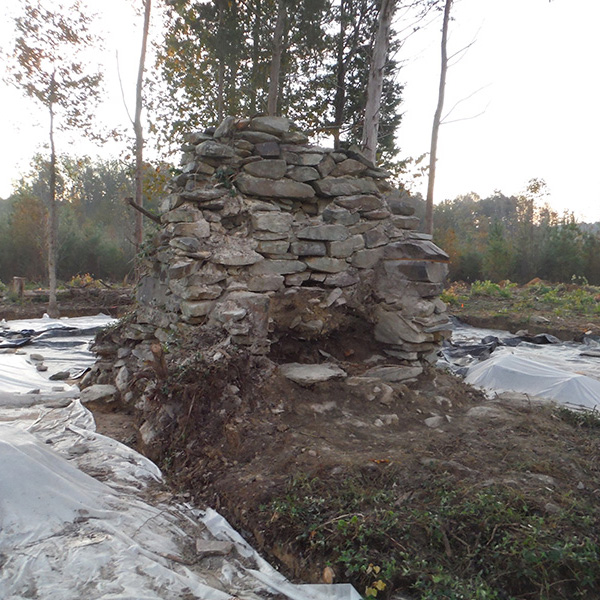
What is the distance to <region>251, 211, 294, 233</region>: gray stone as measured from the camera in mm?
3861

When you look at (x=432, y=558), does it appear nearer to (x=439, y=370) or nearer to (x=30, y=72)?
(x=439, y=370)

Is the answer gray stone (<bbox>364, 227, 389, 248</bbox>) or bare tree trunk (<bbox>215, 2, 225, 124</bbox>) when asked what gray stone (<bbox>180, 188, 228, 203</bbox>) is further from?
bare tree trunk (<bbox>215, 2, 225, 124</bbox>)

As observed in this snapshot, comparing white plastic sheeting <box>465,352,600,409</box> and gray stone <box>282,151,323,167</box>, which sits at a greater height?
gray stone <box>282,151,323,167</box>

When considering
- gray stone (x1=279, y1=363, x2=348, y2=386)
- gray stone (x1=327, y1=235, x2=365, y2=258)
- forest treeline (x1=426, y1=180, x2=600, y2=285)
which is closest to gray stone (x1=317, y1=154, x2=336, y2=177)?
gray stone (x1=327, y1=235, x2=365, y2=258)

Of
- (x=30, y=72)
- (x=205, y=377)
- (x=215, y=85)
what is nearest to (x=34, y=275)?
(x=30, y=72)

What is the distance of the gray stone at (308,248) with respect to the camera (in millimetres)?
3992

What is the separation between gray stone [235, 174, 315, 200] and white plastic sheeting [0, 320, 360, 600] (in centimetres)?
226

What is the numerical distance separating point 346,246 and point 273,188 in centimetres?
83

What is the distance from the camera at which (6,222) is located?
64.8 ft

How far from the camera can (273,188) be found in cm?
396

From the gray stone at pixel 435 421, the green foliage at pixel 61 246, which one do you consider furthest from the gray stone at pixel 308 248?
the green foliage at pixel 61 246

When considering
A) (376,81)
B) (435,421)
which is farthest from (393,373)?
(376,81)

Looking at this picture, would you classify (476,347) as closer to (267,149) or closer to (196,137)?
(267,149)

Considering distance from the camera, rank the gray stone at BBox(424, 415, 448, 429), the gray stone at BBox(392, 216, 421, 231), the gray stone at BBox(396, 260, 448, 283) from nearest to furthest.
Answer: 1. the gray stone at BBox(424, 415, 448, 429)
2. the gray stone at BBox(396, 260, 448, 283)
3. the gray stone at BBox(392, 216, 421, 231)
